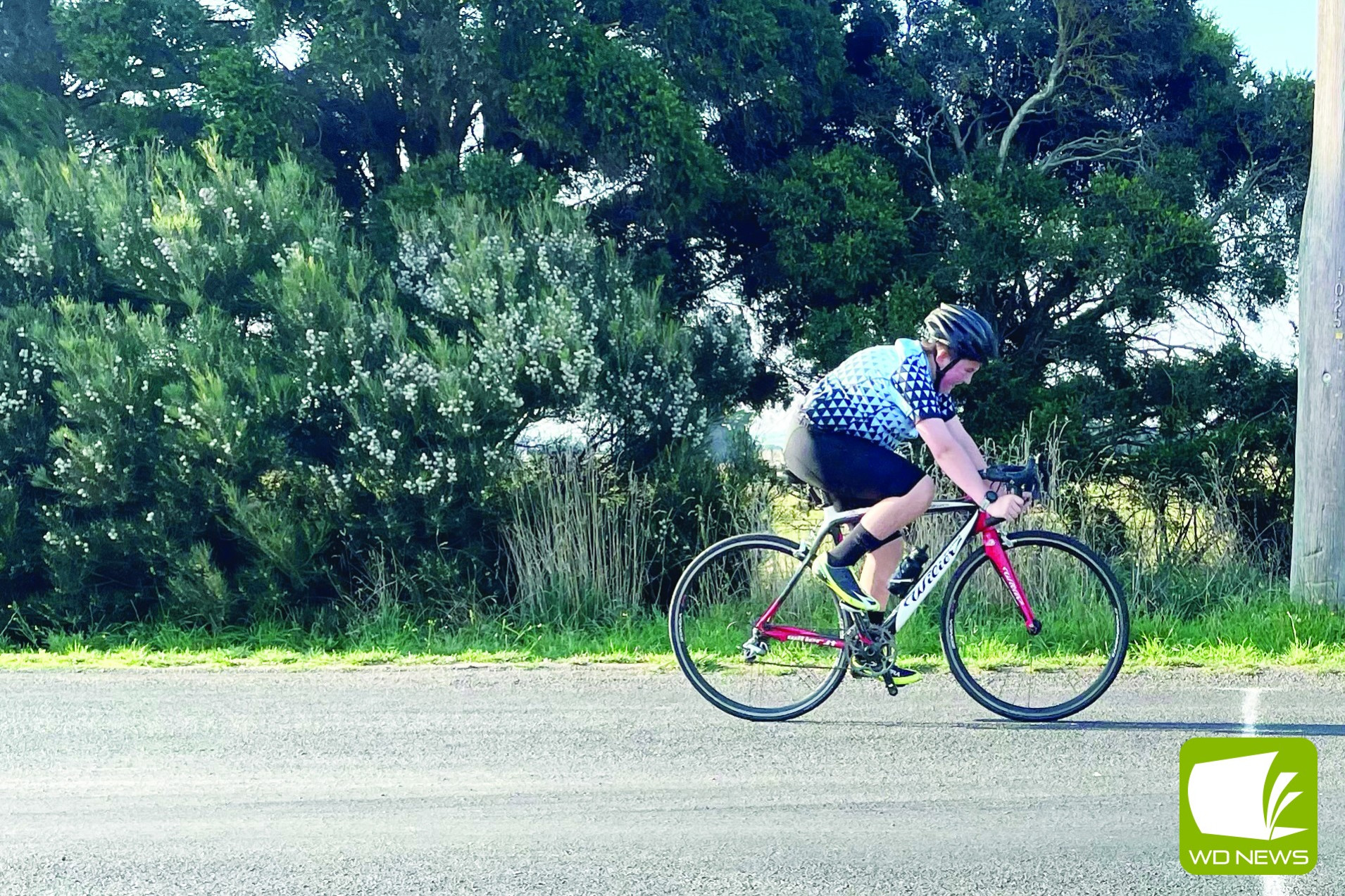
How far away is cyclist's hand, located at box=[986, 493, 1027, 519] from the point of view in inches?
237

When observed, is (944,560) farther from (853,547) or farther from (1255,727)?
(1255,727)

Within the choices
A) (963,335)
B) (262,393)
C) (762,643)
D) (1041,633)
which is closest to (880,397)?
(963,335)

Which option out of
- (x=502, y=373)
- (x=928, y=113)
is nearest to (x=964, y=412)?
(x=928, y=113)

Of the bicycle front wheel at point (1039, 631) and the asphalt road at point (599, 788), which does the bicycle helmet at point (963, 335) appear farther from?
the asphalt road at point (599, 788)

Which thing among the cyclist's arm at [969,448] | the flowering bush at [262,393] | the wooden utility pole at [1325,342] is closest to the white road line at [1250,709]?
the cyclist's arm at [969,448]

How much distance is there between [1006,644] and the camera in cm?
753

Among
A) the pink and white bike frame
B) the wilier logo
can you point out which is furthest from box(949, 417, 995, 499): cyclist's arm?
the wilier logo

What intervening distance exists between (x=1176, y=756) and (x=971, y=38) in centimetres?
1041

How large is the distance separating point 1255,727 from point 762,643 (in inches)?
88.0

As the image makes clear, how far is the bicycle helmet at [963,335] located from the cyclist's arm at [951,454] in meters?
0.30

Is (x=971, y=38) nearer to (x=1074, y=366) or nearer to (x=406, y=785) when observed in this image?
(x=1074, y=366)

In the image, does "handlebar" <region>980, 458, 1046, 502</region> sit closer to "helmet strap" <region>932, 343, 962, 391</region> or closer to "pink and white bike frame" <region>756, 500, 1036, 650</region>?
"pink and white bike frame" <region>756, 500, 1036, 650</region>

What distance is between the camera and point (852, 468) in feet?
20.2

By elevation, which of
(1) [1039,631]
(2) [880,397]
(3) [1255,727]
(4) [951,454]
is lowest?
(3) [1255,727]
